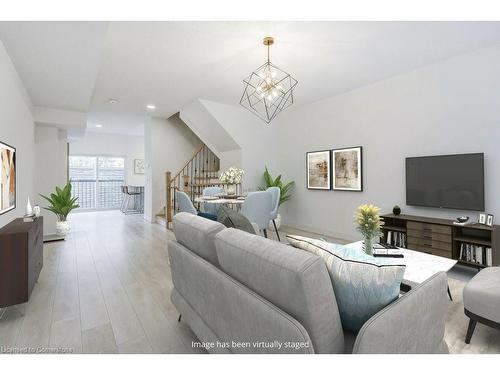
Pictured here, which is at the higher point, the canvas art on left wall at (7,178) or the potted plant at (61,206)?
the canvas art on left wall at (7,178)

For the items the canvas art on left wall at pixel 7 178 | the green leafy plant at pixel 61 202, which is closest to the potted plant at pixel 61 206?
the green leafy plant at pixel 61 202

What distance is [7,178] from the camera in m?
2.78

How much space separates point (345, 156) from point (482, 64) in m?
2.22

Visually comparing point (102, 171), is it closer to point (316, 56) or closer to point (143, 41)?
point (143, 41)

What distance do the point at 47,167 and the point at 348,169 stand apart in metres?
5.89

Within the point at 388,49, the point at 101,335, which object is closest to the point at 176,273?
the point at 101,335

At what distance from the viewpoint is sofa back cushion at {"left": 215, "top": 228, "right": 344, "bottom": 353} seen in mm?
1053

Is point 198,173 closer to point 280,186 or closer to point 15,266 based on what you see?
point 280,186

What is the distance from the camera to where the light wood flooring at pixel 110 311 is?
1889 mm

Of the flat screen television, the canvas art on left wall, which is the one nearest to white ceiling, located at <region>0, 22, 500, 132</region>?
the canvas art on left wall

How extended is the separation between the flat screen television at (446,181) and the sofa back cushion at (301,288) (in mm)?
3362

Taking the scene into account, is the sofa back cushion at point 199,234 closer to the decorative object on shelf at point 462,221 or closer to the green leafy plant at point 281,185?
the decorative object on shelf at point 462,221

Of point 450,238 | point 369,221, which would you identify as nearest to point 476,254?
point 450,238
